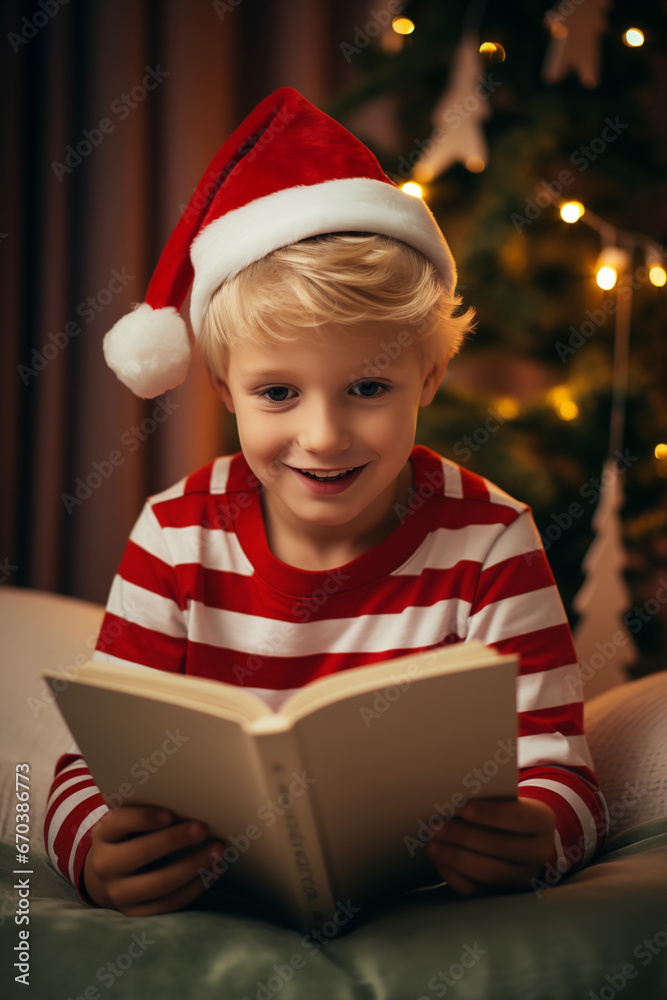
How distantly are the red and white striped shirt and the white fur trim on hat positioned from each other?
0.75 feet

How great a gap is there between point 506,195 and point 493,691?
3.41 ft

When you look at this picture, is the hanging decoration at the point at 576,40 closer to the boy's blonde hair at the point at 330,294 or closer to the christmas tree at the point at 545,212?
the christmas tree at the point at 545,212

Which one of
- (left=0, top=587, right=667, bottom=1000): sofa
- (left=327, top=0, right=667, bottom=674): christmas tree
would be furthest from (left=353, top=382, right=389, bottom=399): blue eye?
(left=327, top=0, right=667, bottom=674): christmas tree

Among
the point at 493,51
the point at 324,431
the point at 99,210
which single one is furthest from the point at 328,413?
the point at 99,210

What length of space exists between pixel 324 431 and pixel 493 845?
0.31 m

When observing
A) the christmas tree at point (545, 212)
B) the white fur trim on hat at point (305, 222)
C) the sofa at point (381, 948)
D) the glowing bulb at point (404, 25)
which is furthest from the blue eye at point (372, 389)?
the glowing bulb at point (404, 25)

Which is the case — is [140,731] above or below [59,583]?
above

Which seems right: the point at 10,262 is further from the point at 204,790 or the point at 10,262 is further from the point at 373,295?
the point at 204,790

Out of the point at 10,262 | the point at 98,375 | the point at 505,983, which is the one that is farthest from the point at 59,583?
the point at 505,983

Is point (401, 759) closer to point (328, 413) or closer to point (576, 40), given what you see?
point (328, 413)

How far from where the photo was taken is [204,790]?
0.49m

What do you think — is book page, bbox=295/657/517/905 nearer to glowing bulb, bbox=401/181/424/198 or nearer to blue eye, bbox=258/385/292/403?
blue eye, bbox=258/385/292/403

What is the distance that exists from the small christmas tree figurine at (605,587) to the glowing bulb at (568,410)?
10 centimetres

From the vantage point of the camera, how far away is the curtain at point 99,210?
1.57 meters
